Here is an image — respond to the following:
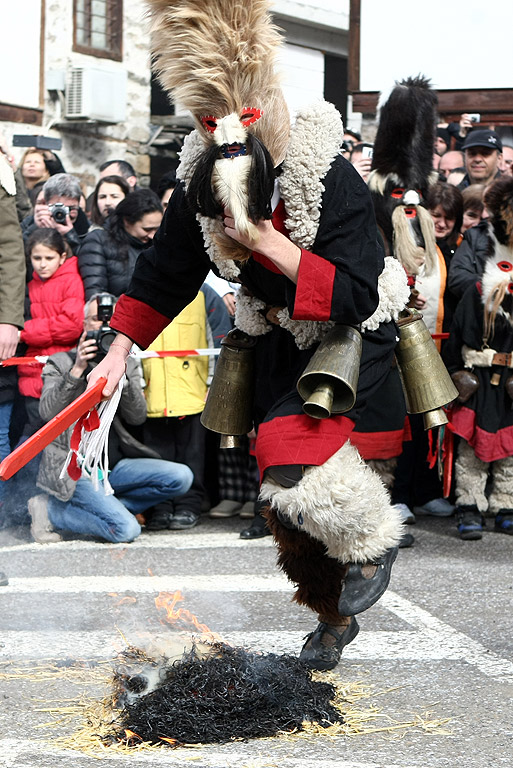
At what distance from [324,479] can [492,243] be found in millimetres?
3793

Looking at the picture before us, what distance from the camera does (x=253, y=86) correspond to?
322cm

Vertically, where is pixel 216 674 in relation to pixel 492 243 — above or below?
below

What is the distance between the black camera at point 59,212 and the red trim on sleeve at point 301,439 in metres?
Answer: 4.45

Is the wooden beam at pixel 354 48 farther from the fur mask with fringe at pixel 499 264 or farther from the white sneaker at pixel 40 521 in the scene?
the white sneaker at pixel 40 521

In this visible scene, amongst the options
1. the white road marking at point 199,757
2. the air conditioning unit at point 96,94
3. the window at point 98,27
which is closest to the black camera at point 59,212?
the white road marking at point 199,757

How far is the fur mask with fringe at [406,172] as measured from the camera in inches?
260

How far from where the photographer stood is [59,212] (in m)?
7.57

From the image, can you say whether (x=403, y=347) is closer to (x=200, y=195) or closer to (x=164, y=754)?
(x=200, y=195)

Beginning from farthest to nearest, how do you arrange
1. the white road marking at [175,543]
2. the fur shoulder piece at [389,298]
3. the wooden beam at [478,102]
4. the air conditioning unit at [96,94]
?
the air conditioning unit at [96,94] → the wooden beam at [478,102] → the white road marking at [175,543] → the fur shoulder piece at [389,298]

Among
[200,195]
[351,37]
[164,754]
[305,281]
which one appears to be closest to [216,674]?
[164,754]

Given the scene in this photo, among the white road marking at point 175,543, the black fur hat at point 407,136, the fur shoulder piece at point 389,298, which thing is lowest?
the white road marking at point 175,543

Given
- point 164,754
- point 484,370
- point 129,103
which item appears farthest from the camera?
point 129,103

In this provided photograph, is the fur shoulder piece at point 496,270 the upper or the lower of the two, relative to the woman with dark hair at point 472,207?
lower

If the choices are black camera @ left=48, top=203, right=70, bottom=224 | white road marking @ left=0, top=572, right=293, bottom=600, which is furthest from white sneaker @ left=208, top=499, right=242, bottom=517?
black camera @ left=48, top=203, right=70, bottom=224
